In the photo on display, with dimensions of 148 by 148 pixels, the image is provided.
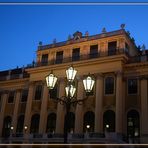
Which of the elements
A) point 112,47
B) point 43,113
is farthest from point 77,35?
point 43,113

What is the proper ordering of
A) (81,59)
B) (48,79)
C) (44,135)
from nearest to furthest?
(48,79), (44,135), (81,59)

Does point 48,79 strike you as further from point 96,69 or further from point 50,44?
point 50,44

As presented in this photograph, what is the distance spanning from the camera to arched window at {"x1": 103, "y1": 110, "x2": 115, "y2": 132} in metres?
31.9

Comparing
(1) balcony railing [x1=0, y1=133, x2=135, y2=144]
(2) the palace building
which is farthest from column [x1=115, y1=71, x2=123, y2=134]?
(1) balcony railing [x1=0, y1=133, x2=135, y2=144]

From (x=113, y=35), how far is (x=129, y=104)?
799cm

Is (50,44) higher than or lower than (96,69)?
higher

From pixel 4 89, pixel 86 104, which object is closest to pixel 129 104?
pixel 86 104

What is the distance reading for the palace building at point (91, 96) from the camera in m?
31.4

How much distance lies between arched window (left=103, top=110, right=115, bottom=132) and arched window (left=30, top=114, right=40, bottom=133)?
29.1ft

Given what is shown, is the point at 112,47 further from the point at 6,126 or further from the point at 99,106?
the point at 6,126

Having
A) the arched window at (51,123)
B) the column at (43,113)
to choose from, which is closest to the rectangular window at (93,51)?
the column at (43,113)

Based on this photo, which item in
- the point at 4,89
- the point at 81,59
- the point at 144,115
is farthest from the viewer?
the point at 4,89

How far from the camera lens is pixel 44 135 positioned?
3309 cm

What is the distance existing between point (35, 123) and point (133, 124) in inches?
480
